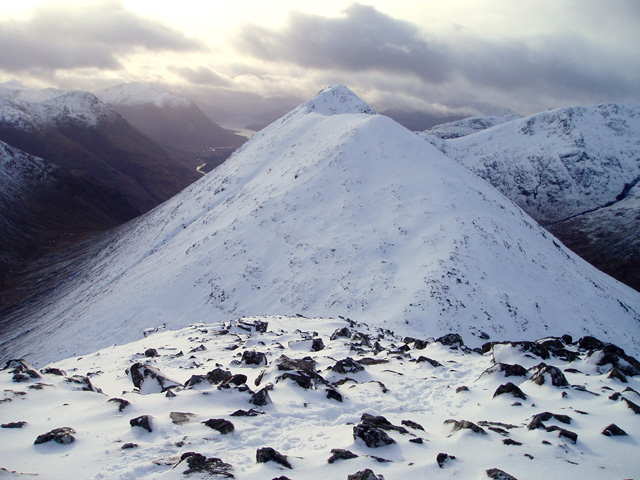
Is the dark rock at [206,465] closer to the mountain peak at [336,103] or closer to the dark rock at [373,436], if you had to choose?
the dark rock at [373,436]

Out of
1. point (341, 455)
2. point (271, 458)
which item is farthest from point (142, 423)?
point (341, 455)

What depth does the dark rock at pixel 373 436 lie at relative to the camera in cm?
824

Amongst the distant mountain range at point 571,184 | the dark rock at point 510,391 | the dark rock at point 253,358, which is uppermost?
the distant mountain range at point 571,184

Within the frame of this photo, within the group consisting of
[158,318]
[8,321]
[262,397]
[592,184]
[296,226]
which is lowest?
[8,321]

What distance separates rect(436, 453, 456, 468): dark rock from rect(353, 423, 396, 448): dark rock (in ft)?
3.88

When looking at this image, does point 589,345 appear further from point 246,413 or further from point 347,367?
point 246,413

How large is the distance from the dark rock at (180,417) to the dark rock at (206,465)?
5.97 ft

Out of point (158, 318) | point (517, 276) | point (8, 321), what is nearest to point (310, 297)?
point (158, 318)

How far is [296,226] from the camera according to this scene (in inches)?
1773

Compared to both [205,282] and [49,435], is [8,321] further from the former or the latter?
[49,435]

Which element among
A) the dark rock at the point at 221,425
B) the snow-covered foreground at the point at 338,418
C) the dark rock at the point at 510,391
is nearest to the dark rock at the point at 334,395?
the snow-covered foreground at the point at 338,418

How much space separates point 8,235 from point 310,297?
13416 centimetres

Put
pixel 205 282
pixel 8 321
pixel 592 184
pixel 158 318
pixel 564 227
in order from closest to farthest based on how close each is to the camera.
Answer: pixel 158 318 < pixel 205 282 < pixel 8 321 < pixel 564 227 < pixel 592 184

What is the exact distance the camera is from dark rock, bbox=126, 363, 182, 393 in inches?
478
